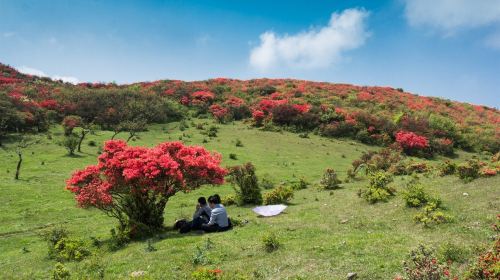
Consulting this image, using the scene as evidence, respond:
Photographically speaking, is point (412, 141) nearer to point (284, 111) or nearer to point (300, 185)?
point (284, 111)

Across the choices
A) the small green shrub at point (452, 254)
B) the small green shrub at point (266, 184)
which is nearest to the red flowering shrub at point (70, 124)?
the small green shrub at point (266, 184)

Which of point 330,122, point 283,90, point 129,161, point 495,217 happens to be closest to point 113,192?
point 129,161

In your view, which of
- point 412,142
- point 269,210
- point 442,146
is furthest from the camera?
point 442,146

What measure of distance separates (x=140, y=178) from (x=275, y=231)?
6.78m

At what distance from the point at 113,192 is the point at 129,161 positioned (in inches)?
78.7

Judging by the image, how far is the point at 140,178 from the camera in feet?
65.6

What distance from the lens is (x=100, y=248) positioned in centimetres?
1953

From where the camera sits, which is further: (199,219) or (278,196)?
(278,196)

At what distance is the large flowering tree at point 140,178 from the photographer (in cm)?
2008

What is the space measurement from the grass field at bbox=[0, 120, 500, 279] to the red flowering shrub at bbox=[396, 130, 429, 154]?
2372cm

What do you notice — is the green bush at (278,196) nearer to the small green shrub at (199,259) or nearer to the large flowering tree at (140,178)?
the large flowering tree at (140,178)

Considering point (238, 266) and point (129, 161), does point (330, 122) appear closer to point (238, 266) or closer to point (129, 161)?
point (129, 161)

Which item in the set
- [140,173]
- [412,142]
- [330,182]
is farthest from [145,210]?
[412,142]

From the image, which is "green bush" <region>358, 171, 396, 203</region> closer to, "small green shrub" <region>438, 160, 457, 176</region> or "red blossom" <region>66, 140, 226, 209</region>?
"small green shrub" <region>438, 160, 457, 176</region>
